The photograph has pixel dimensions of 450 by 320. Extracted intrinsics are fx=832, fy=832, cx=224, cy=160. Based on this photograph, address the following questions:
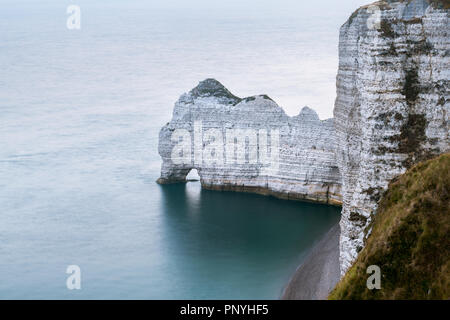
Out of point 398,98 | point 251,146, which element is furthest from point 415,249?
point 251,146

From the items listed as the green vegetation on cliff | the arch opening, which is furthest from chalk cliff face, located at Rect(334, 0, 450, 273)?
the arch opening

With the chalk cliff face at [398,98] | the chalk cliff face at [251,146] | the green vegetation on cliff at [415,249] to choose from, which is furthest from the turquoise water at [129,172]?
the green vegetation on cliff at [415,249]

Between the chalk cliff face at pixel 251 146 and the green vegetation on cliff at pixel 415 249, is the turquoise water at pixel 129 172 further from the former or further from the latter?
the green vegetation on cliff at pixel 415 249

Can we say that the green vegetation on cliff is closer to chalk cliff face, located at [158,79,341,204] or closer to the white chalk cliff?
the white chalk cliff

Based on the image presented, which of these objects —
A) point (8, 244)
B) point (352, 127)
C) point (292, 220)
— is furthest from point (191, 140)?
point (352, 127)

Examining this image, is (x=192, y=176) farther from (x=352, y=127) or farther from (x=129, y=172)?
(x=352, y=127)

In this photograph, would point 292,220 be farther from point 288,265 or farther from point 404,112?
point 404,112
